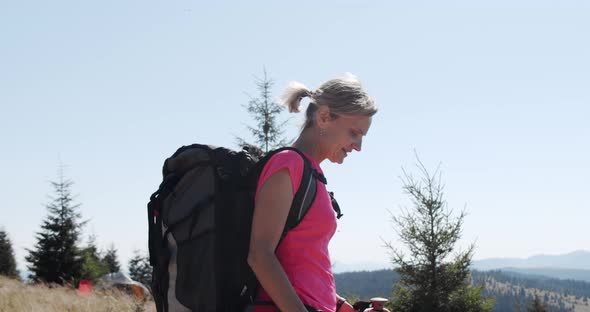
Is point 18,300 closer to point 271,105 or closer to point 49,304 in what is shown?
point 49,304

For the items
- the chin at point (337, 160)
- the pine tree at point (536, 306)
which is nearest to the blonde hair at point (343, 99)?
the chin at point (337, 160)

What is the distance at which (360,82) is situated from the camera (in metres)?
2.17

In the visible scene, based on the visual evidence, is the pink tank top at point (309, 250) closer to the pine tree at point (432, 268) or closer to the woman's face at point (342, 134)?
the woman's face at point (342, 134)

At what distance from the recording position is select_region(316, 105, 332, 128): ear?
2.14 metres

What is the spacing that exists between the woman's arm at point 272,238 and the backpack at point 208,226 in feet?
0.21

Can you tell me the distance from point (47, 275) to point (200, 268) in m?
30.0

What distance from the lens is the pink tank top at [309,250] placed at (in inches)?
79.5

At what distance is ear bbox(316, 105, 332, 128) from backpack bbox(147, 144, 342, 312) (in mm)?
166

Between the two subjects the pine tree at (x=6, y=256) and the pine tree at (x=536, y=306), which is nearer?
the pine tree at (x=536, y=306)

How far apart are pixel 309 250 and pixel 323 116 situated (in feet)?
A: 1.47

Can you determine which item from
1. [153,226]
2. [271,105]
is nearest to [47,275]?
[271,105]

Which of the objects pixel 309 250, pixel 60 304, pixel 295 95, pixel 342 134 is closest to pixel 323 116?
pixel 342 134

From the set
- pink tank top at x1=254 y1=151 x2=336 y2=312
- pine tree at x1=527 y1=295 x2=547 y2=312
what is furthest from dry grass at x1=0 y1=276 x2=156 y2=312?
pine tree at x1=527 y1=295 x2=547 y2=312

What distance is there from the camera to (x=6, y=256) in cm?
3969
